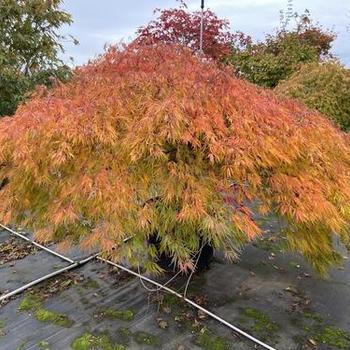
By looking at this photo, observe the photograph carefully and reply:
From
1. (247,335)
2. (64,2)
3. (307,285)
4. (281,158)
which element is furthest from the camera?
(64,2)

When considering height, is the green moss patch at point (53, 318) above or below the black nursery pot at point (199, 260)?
below

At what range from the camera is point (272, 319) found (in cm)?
258

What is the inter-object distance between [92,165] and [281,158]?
1.01 m

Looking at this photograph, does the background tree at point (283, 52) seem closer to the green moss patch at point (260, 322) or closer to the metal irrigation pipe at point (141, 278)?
the metal irrigation pipe at point (141, 278)

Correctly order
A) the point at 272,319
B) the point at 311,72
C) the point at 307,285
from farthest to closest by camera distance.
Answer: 1. the point at 311,72
2. the point at 307,285
3. the point at 272,319

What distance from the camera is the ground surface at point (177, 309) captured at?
93.7 inches

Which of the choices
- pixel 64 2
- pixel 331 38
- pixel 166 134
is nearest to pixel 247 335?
pixel 166 134

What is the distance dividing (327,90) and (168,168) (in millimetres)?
5017

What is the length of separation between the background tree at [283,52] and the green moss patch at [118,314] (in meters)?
6.11

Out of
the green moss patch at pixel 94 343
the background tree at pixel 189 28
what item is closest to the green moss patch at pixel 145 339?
the green moss patch at pixel 94 343

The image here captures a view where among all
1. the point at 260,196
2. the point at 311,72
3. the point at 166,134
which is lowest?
the point at 260,196

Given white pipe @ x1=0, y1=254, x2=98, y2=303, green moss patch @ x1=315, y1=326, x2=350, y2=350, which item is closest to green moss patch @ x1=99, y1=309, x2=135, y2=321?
white pipe @ x1=0, y1=254, x2=98, y2=303

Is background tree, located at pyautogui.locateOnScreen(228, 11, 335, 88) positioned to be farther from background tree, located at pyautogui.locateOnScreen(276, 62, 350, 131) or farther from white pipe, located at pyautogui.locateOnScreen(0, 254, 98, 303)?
white pipe, located at pyautogui.locateOnScreen(0, 254, 98, 303)

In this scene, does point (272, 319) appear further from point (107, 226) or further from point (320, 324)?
point (107, 226)
